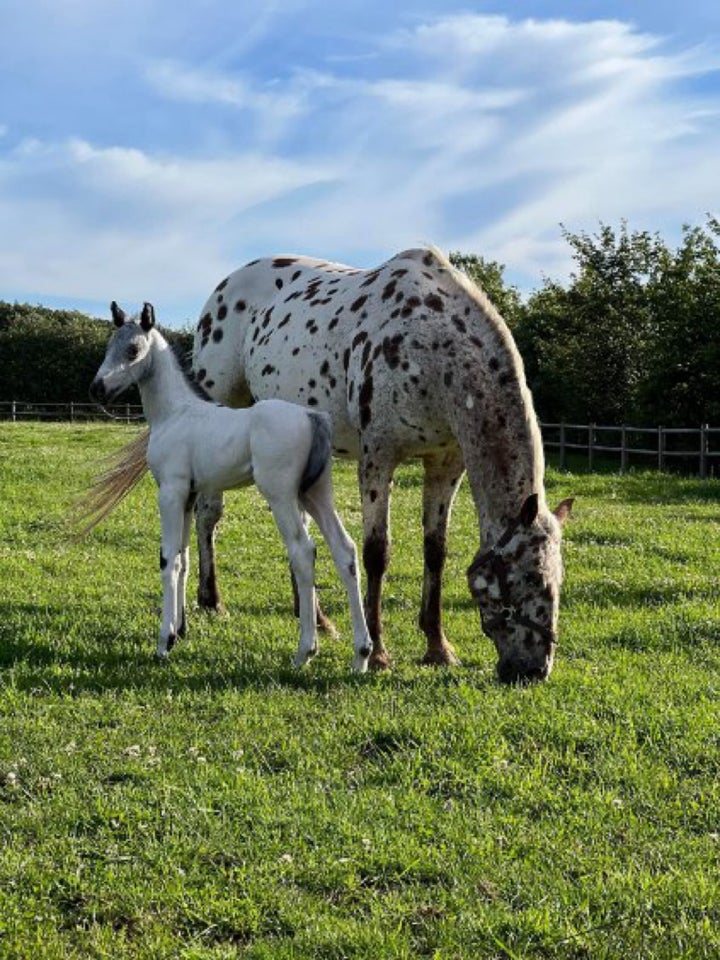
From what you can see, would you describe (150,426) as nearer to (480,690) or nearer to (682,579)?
(480,690)

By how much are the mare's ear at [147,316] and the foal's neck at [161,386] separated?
133 mm

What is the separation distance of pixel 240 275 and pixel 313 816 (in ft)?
24.5

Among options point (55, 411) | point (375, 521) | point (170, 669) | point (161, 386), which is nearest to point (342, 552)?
point (375, 521)

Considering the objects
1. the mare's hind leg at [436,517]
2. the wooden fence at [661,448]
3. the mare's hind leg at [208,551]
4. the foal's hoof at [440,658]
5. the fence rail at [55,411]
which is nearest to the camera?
the foal's hoof at [440,658]

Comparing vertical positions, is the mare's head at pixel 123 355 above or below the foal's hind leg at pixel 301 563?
above

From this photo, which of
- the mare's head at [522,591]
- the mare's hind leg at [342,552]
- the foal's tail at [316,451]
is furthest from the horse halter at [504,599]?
the foal's tail at [316,451]

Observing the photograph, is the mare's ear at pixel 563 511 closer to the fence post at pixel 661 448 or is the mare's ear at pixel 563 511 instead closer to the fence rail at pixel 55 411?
the fence post at pixel 661 448

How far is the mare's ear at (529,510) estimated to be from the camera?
20.2 feet

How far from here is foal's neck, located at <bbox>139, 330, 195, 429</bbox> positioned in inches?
315

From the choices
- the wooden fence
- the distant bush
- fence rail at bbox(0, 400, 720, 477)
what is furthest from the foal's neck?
the distant bush

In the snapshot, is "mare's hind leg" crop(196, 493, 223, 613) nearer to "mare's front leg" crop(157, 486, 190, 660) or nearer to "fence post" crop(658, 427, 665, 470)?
"mare's front leg" crop(157, 486, 190, 660)

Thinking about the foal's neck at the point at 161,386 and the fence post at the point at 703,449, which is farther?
the fence post at the point at 703,449

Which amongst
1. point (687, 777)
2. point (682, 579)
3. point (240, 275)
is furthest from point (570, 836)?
point (240, 275)

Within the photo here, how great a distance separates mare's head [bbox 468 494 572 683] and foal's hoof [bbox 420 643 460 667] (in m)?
0.96
